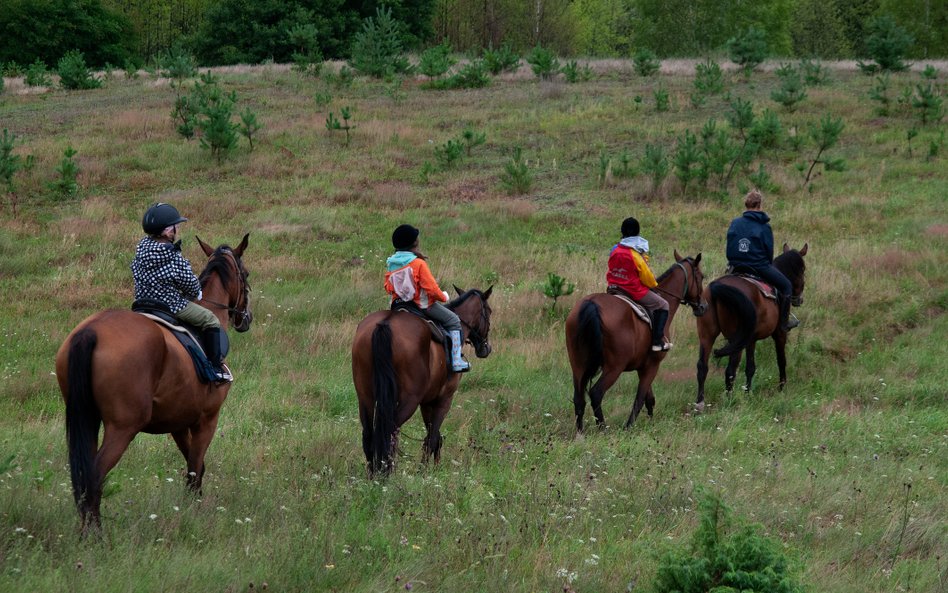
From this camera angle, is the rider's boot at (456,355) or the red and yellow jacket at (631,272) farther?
the red and yellow jacket at (631,272)

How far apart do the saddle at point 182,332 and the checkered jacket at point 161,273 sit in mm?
61

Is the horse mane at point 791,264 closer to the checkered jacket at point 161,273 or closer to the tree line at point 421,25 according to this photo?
the checkered jacket at point 161,273

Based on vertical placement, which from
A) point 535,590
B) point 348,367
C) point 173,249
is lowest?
point 348,367

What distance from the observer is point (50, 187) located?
76.1ft

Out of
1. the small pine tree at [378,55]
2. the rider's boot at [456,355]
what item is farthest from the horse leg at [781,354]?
the small pine tree at [378,55]

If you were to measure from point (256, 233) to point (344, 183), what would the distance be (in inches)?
190

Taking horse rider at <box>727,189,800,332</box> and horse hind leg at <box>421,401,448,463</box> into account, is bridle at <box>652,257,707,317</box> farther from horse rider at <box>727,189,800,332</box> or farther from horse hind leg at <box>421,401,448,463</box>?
horse hind leg at <box>421,401,448,463</box>

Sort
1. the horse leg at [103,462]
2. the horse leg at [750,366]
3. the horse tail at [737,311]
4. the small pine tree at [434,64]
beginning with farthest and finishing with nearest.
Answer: the small pine tree at [434,64] < the horse leg at [750,366] < the horse tail at [737,311] < the horse leg at [103,462]

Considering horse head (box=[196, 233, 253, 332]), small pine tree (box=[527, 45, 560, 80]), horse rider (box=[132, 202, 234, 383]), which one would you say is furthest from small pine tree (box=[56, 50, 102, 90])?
horse rider (box=[132, 202, 234, 383])

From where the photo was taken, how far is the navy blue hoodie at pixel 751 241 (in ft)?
42.3

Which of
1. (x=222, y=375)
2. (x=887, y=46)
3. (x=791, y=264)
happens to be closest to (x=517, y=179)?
(x=791, y=264)

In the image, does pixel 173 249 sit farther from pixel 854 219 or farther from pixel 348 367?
pixel 854 219

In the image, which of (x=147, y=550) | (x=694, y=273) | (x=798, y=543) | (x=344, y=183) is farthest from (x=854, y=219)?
(x=147, y=550)

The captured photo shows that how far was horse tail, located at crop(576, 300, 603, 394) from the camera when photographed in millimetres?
10930
